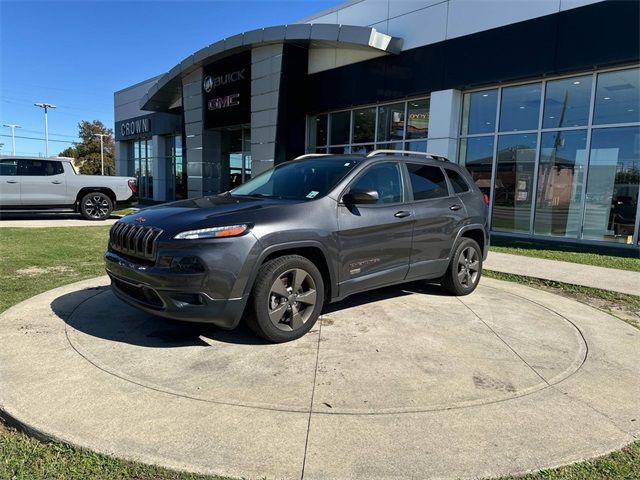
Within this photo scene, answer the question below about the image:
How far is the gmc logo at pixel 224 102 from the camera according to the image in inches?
742

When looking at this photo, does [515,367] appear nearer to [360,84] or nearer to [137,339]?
[137,339]

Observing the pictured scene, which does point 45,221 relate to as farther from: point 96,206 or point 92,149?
point 92,149

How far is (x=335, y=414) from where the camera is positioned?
117 inches

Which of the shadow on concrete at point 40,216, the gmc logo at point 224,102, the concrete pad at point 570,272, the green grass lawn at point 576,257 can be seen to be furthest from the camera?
the gmc logo at point 224,102

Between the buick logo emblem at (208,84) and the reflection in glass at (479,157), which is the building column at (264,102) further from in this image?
the reflection in glass at (479,157)

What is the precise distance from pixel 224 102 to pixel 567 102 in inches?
519

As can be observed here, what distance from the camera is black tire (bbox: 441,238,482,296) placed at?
19.0ft

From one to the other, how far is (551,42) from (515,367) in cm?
992

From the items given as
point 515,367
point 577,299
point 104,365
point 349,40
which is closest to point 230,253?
point 104,365

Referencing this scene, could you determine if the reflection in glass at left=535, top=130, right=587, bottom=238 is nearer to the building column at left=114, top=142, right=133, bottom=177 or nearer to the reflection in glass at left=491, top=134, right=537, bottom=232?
the reflection in glass at left=491, top=134, right=537, bottom=232

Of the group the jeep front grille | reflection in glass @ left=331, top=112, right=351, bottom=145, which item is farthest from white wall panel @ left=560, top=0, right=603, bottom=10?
the jeep front grille

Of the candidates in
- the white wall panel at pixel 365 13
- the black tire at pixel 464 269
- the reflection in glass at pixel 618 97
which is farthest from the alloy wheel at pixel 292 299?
the white wall panel at pixel 365 13

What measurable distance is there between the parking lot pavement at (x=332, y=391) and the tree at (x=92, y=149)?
7150 centimetres

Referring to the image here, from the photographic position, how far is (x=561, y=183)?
1178 cm
